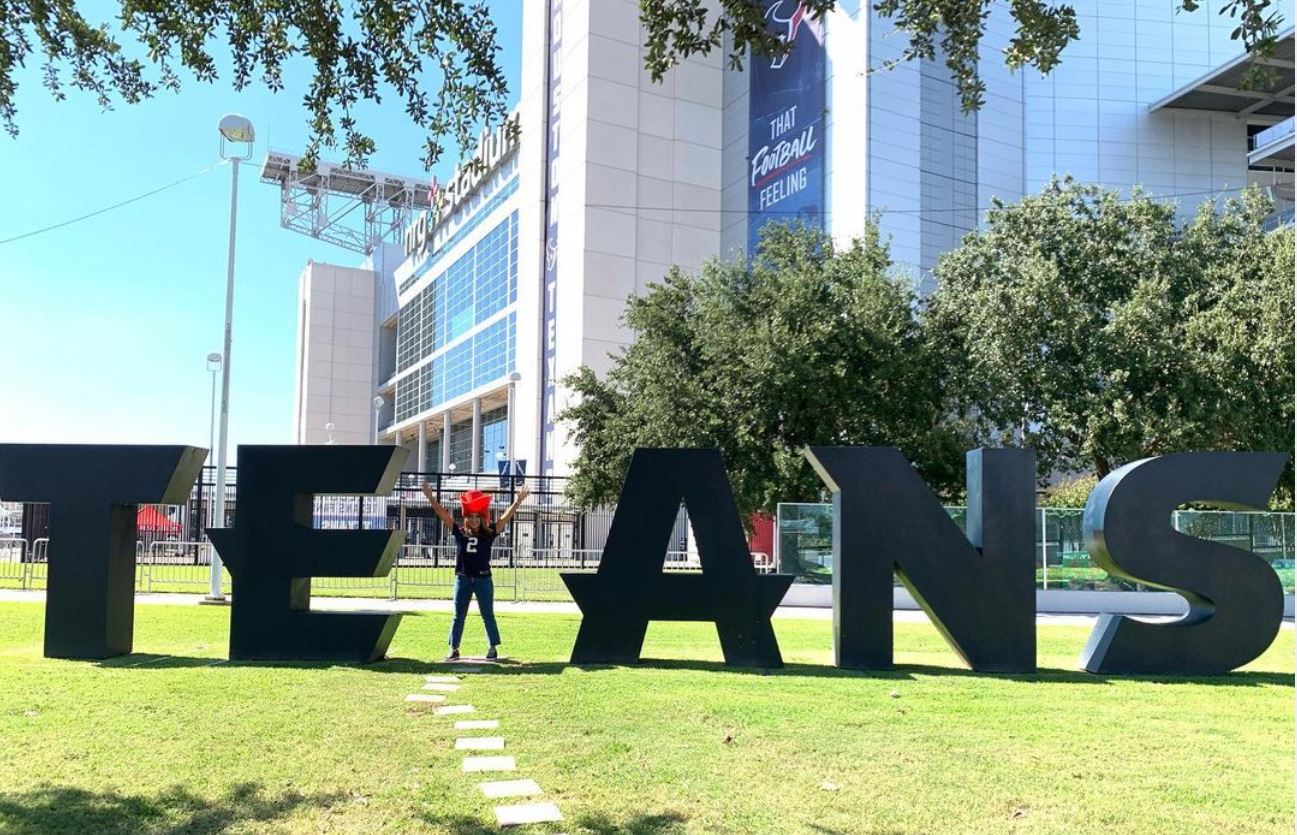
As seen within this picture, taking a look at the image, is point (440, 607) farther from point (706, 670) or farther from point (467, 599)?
point (706, 670)

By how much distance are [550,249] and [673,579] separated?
39.8 metres

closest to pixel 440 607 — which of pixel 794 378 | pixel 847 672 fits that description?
pixel 794 378

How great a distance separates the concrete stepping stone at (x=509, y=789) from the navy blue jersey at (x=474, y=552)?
5.12m

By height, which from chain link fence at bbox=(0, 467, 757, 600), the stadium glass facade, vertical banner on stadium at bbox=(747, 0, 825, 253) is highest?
vertical banner on stadium at bbox=(747, 0, 825, 253)

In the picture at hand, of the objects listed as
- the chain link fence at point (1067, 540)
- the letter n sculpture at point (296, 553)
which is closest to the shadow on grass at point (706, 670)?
the letter n sculpture at point (296, 553)

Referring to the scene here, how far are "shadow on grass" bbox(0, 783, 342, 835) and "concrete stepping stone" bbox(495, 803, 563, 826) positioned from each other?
939 millimetres

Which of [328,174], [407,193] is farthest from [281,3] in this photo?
[407,193]

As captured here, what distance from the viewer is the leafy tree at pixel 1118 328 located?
2325cm

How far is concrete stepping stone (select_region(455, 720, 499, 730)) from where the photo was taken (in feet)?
23.5

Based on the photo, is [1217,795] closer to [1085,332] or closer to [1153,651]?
[1153,651]

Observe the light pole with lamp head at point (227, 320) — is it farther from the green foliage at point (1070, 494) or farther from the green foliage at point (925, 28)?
the green foliage at point (1070, 494)

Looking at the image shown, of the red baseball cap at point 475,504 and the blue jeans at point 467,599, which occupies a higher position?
the red baseball cap at point 475,504

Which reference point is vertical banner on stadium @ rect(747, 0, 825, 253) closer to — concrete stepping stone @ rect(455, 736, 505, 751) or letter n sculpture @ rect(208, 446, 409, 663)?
letter n sculpture @ rect(208, 446, 409, 663)

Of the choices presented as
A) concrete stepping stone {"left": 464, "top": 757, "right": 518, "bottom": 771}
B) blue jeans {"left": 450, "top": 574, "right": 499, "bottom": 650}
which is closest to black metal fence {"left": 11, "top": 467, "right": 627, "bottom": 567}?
blue jeans {"left": 450, "top": 574, "right": 499, "bottom": 650}
